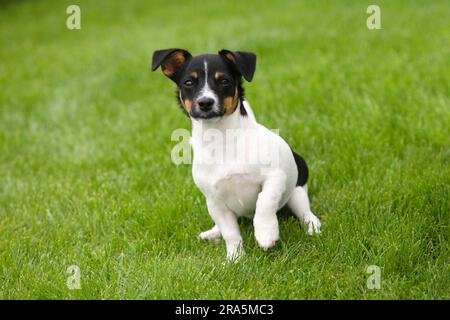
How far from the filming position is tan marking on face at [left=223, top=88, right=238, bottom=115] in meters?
3.83

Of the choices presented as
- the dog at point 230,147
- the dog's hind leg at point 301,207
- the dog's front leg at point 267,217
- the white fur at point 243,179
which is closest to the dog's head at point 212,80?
the dog at point 230,147

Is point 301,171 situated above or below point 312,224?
above

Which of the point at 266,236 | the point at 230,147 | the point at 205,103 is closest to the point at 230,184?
the point at 230,147

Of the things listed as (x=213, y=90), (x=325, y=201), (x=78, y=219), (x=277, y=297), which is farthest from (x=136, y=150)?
(x=277, y=297)

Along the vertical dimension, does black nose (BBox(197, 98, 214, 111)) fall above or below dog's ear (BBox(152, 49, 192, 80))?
below

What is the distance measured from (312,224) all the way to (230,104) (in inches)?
39.9

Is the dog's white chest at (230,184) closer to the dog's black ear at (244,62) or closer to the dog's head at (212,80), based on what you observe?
the dog's head at (212,80)

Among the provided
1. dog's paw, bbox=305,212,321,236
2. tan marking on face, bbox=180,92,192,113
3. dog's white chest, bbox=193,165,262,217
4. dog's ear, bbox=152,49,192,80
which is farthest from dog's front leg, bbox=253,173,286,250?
dog's ear, bbox=152,49,192,80

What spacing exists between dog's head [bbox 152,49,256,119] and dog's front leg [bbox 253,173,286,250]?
1.77 feet

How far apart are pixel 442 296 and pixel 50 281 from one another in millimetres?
2251

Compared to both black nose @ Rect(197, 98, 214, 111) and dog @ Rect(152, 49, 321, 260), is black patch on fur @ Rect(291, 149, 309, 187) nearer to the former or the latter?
dog @ Rect(152, 49, 321, 260)

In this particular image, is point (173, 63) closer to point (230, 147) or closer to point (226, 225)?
point (230, 147)

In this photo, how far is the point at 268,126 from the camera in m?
6.29

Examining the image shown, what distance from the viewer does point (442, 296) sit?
3436 mm
